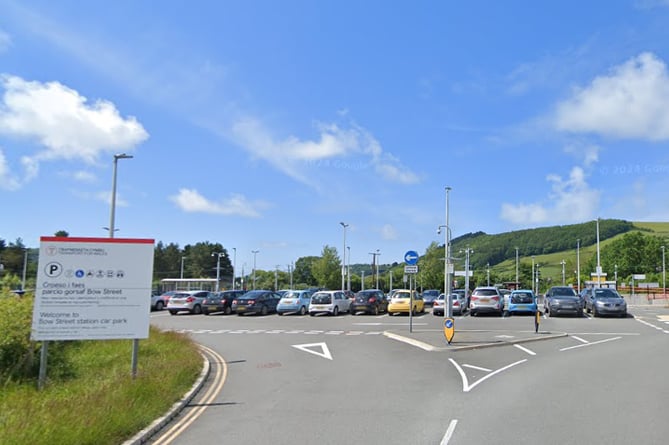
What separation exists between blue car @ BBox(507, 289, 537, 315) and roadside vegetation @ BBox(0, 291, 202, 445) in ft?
71.4

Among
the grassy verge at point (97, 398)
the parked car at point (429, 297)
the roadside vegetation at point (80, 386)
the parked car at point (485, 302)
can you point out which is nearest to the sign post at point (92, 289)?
the roadside vegetation at point (80, 386)

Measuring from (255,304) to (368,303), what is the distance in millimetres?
6989

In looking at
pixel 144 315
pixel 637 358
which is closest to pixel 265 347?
pixel 144 315

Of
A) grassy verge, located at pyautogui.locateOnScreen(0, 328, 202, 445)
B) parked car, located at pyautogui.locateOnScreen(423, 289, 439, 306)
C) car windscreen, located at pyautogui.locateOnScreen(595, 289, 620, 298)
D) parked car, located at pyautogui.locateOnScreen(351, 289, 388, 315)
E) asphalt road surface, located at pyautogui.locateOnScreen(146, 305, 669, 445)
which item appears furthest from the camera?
parked car, located at pyautogui.locateOnScreen(423, 289, 439, 306)

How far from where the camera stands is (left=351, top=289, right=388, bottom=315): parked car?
32812mm

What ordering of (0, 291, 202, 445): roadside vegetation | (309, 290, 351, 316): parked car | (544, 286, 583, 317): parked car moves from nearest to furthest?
(0, 291, 202, 445): roadside vegetation
(544, 286, 583, 317): parked car
(309, 290, 351, 316): parked car

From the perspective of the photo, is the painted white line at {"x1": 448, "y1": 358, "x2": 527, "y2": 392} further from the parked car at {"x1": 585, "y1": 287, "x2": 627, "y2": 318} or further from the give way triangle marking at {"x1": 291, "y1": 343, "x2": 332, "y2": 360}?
the parked car at {"x1": 585, "y1": 287, "x2": 627, "y2": 318}

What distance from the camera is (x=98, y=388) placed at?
879 centimetres

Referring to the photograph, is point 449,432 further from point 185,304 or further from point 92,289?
point 185,304

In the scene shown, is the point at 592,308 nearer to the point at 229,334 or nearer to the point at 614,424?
the point at 229,334

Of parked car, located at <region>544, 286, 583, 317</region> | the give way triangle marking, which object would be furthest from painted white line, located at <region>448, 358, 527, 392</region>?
parked car, located at <region>544, 286, 583, 317</region>

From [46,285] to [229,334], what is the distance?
39.9 ft

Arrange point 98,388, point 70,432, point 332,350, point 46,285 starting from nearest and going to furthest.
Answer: point 70,432 → point 98,388 → point 46,285 → point 332,350

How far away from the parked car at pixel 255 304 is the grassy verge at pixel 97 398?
67.1 ft
